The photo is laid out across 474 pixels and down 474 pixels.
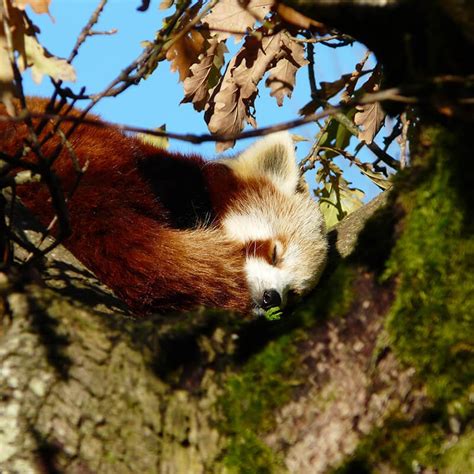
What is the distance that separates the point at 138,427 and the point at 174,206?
2081 mm

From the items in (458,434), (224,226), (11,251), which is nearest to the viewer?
(458,434)

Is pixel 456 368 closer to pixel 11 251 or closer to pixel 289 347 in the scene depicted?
pixel 289 347

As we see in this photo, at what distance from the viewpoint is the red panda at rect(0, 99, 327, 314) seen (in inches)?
108

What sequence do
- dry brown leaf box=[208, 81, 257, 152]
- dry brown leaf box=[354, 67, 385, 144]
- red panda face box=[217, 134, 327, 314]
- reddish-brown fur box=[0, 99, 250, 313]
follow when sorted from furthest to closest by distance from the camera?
red panda face box=[217, 134, 327, 314]
dry brown leaf box=[354, 67, 385, 144]
dry brown leaf box=[208, 81, 257, 152]
reddish-brown fur box=[0, 99, 250, 313]

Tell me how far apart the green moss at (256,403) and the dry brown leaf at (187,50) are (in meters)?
1.69

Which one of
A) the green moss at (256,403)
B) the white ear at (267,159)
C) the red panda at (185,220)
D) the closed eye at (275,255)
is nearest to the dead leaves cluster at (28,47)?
the red panda at (185,220)

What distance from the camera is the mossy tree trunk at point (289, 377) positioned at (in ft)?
5.10

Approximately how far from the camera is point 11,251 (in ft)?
6.88

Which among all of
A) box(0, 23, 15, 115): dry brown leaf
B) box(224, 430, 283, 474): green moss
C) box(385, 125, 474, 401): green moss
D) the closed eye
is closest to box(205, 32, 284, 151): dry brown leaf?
the closed eye

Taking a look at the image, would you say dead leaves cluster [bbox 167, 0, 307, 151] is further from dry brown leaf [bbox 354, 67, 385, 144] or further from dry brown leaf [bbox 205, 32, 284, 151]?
dry brown leaf [bbox 354, 67, 385, 144]

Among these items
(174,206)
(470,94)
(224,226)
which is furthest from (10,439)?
(224,226)

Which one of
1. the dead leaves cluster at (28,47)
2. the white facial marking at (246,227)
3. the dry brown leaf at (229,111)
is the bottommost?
the dead leaves cluster at (28,47)

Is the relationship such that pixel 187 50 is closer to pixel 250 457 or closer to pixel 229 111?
pixel 229 111

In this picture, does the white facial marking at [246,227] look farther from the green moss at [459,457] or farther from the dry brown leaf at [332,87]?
the green moss at [459,457]
